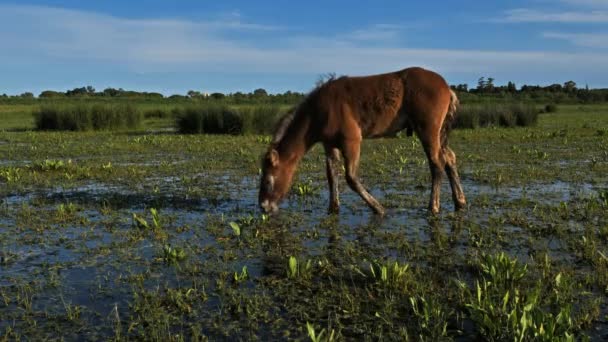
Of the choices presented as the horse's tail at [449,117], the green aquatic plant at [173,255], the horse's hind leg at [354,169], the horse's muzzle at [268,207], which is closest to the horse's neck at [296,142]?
the horse's hind leg at [354,169]

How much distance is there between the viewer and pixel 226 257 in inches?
230

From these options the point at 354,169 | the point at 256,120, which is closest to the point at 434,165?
the point at 354,169

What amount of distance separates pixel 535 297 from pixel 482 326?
0.54 metres

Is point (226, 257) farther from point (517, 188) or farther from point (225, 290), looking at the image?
point (517, 188)

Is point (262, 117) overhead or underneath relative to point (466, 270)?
overhead

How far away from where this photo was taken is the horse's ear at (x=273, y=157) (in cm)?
800

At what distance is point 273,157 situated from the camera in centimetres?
802

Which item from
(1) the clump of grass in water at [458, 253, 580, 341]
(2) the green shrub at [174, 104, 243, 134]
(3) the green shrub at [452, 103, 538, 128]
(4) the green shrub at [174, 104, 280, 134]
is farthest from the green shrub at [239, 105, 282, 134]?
(1) the clump of grass in water at [458, 253, 580, 341]

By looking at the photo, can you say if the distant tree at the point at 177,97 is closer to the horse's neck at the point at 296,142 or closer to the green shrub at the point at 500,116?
the green shrub at the point at 500,116

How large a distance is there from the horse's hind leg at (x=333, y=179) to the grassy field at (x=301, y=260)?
261 mm

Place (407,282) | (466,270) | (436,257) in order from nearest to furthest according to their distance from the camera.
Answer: (407,282) < (466,270) < (436,257)

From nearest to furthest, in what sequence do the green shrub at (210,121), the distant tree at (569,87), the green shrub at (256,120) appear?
1. the green shrub at (256,120)
2. the green shrub at (210,121)
3. the distant tree at (569,87)

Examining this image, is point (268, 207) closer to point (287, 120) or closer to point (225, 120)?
point (287, 120)

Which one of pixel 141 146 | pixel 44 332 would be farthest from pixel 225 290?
pixel 141 146
